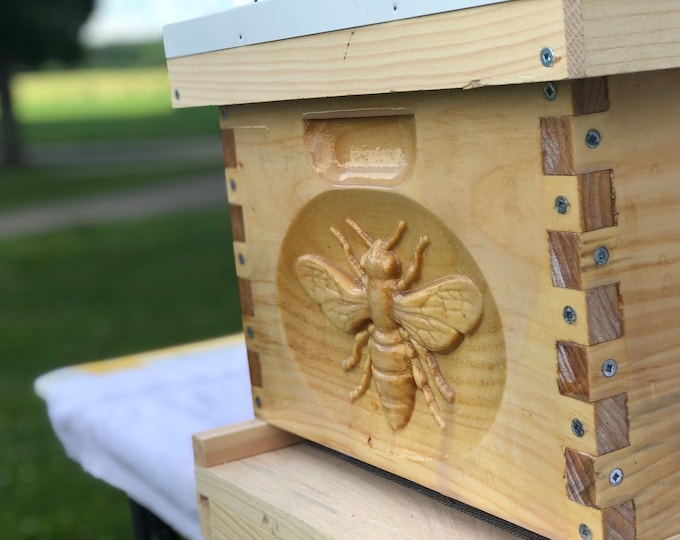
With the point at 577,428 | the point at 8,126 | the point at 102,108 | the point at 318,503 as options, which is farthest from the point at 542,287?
the point at 102,108

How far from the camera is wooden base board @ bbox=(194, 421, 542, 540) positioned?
3.84ft

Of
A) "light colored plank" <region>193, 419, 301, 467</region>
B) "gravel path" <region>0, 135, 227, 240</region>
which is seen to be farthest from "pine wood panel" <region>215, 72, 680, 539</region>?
"gravel path" <region>0, 135, 227, 240</region>

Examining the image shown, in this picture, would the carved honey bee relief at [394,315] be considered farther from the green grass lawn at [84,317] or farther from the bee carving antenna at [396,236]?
the green grass lawn at [84,317]

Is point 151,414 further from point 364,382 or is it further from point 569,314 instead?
point 569,314

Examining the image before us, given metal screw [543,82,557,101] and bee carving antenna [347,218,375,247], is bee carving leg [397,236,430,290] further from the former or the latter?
metal screw [543,82,557,101]

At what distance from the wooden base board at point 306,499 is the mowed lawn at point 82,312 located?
1.88m

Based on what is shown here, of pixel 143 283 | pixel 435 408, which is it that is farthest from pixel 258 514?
pixel 143 283

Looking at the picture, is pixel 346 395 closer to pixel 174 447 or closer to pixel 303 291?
pixel 303 291

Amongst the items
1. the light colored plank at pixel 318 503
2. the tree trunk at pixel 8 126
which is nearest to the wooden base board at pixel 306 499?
the light colored plank at pixel 318 503

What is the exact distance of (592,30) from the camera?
850 millimetres

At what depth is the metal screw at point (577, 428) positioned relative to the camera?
98 cm

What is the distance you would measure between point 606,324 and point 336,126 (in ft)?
1.45

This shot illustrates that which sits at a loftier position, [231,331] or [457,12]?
[457,12]

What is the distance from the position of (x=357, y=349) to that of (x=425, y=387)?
0.13 metres
